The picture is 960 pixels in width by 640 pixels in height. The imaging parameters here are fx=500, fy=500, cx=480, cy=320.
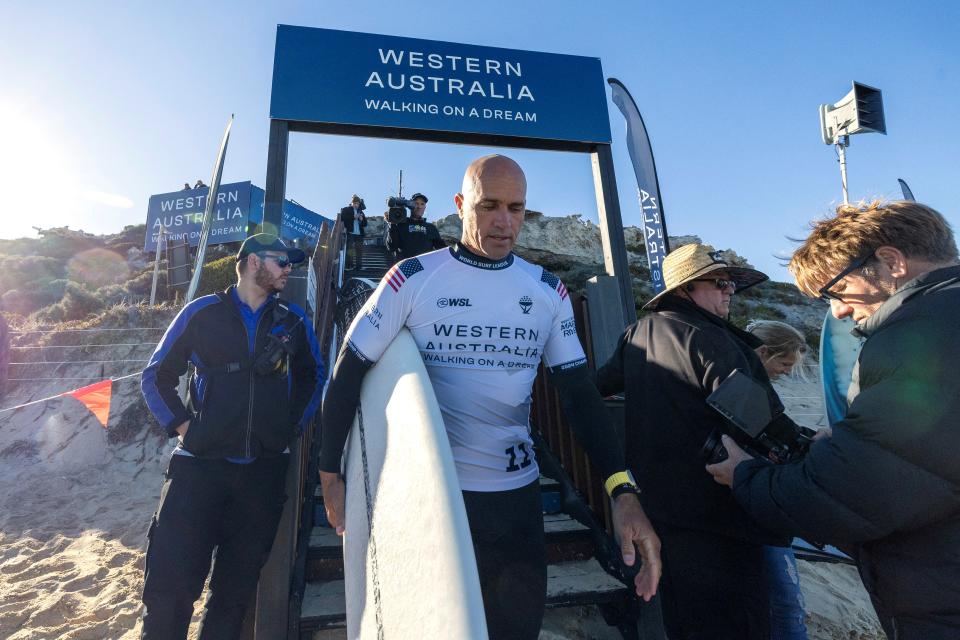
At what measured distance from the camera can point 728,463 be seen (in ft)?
5.62

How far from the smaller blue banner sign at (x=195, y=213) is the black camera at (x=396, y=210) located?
14.4 m

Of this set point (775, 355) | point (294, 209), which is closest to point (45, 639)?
point (775, 355)

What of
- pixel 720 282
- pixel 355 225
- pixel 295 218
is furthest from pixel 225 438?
pixel 295 218

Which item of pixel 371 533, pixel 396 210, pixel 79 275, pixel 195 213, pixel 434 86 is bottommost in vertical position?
pixel 371 533

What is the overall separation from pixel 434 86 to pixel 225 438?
4.37m

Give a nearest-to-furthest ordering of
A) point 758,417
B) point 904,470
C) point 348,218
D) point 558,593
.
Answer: point 904,470 < point 758,417 < point 558,593 < point 348,218

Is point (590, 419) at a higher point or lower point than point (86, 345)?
lower

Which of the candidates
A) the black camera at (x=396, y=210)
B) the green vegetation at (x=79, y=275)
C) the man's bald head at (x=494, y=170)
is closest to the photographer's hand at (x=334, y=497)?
the man's bald head at (x=494, y=170)

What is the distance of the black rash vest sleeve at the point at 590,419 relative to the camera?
6.22ft

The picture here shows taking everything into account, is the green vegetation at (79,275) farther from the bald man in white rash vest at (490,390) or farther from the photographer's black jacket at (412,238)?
the bald man in white rash vest at (490,390)

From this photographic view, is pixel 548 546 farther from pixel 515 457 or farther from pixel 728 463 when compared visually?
pixel 728 463

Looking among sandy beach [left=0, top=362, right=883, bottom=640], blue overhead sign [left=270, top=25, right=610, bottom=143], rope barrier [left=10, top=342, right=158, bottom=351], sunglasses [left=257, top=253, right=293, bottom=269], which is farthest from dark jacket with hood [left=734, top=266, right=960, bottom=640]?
rope barrier [left=10, top=342, right=158, bottom=351]

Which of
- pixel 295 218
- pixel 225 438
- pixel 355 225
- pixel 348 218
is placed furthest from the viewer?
pixel 295 218

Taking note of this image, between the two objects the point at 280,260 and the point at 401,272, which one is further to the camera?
the point at 280,260
